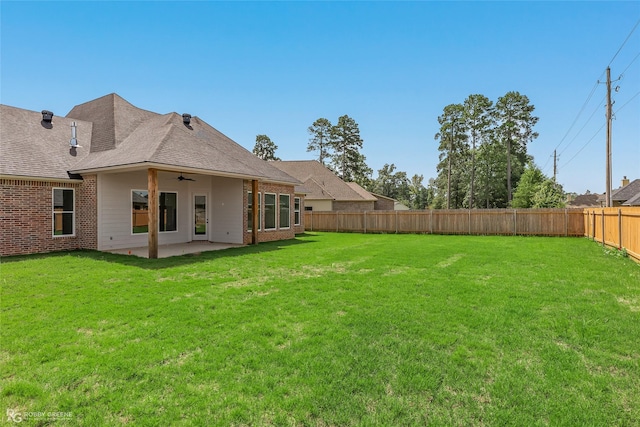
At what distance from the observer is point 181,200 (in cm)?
1407

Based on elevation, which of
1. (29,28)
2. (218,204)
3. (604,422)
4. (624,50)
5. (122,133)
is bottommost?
(604,422)

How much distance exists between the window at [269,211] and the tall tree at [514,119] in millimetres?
31309

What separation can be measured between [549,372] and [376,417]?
1.85 meters

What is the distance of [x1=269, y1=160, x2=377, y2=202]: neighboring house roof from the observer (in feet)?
90.4

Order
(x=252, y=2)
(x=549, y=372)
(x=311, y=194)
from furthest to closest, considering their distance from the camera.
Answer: (x=311, y=194), (x=252, y=2), (x=549, y=372)

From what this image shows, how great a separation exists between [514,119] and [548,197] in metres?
14.4

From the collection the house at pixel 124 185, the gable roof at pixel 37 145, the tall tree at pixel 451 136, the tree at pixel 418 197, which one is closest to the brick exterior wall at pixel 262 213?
the house at pixel 124 185

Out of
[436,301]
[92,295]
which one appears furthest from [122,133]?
[436,301]

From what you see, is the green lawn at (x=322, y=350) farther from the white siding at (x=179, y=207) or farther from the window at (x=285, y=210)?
the window at (x=285, y=210)

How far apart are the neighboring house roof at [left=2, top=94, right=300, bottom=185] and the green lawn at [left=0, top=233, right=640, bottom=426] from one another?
461 centimetres

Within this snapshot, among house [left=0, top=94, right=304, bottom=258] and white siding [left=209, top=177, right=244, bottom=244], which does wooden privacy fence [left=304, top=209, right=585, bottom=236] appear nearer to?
house [left=0, top=94, right=304, bottom=258]

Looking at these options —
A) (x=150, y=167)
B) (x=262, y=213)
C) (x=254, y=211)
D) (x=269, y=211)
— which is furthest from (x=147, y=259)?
(x=269, y=211)

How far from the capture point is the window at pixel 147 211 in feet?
40.9

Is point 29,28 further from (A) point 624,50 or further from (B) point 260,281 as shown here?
(A) point 624,50
